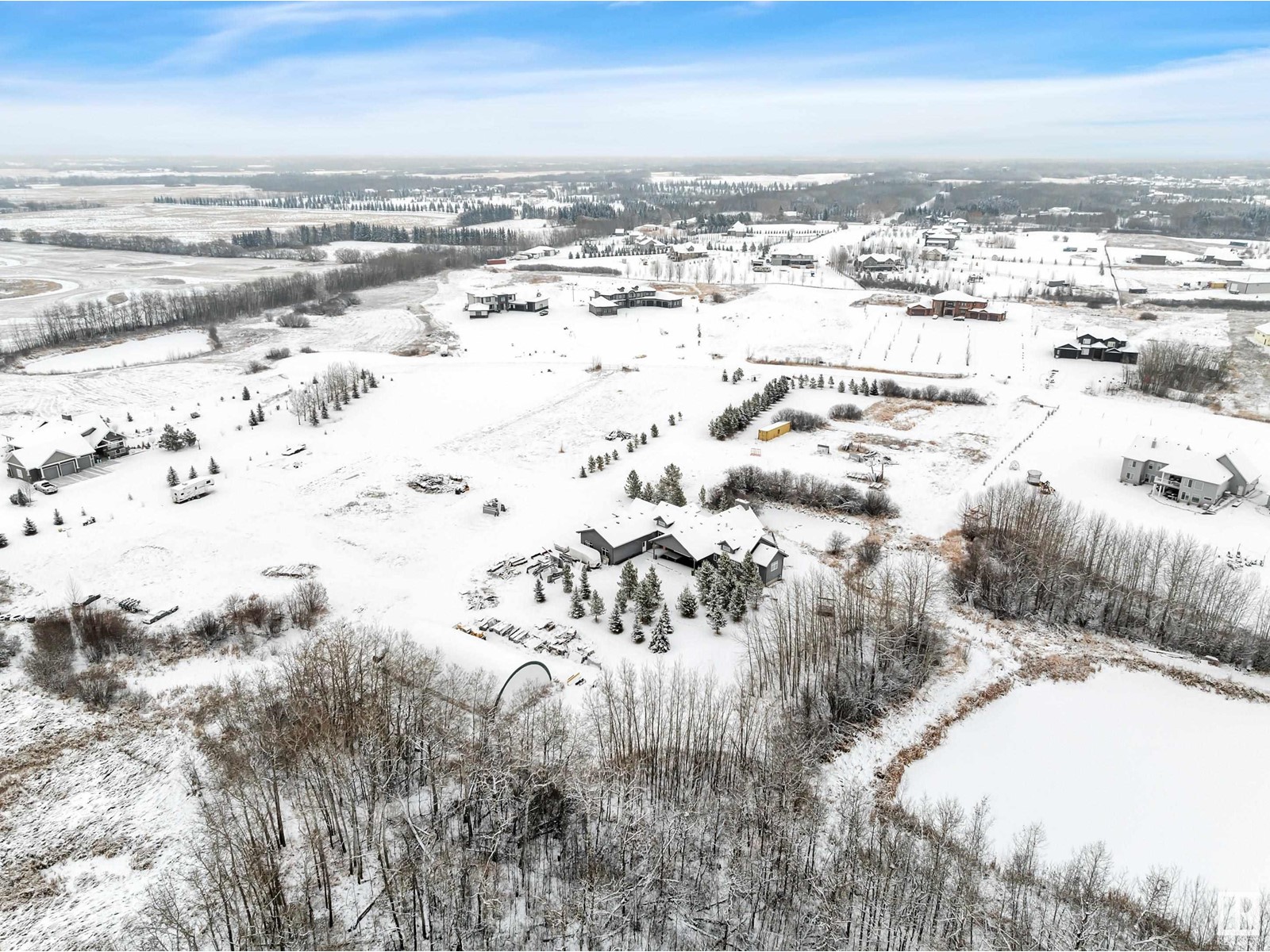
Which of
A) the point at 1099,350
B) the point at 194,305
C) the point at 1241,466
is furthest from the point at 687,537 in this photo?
the point at 194,305

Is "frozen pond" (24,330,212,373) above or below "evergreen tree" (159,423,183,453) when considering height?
above

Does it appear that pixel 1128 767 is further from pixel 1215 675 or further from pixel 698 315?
pixel 698 315

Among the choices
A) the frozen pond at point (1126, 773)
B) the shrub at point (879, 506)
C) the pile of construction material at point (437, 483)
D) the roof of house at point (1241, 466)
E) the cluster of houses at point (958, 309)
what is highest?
the cluster of houses at point (958, 309)

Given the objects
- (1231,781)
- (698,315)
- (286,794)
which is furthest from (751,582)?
(698,315)

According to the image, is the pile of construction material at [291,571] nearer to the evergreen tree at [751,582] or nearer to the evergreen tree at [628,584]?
the evergreen tree at [628,584]

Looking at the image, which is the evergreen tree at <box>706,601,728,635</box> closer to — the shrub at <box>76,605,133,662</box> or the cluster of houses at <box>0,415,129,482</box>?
the shrub at <box>76,605,133,662</box>

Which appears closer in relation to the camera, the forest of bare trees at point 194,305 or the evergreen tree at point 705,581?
the evergreen tree at point 705,581

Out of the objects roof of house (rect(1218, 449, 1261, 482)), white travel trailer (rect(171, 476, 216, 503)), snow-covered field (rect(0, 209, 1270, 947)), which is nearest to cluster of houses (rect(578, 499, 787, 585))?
snow-covered field (rect(0, 209, 1270, 947))

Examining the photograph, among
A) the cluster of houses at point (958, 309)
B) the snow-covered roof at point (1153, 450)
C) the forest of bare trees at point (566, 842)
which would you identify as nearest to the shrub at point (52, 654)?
the forest of bare trees at point (566, 842)
